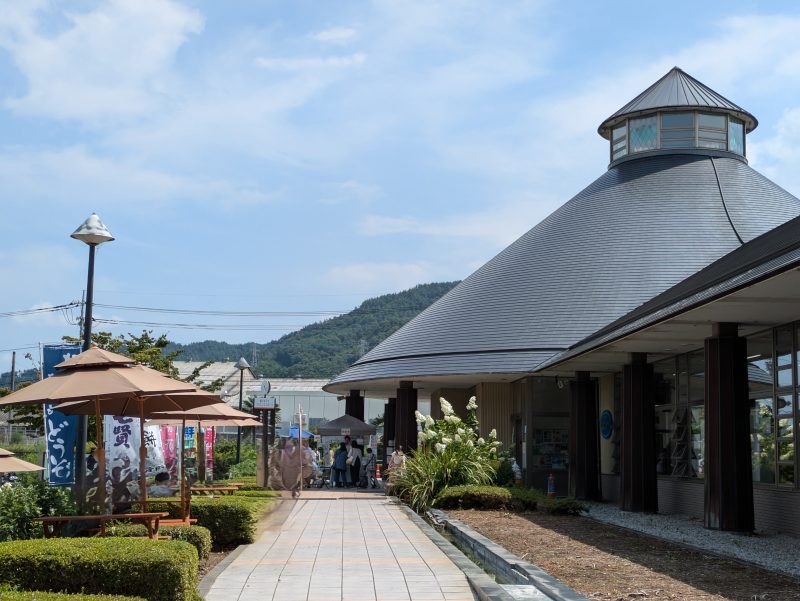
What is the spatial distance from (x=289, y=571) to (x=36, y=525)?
114 inches

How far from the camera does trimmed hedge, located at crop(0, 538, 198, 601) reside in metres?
7.73

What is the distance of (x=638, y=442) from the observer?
21188mm

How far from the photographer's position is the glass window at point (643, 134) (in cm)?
3384

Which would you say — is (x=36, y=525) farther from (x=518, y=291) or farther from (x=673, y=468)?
(x=518, y=291)

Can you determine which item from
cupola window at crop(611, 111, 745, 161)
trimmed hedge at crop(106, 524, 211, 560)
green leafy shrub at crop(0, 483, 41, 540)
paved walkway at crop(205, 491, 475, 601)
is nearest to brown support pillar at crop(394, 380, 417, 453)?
cupola window at crop(611, 111, 745, 161)

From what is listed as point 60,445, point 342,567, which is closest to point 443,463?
point 60,445

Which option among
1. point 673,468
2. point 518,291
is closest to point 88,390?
point 673,468

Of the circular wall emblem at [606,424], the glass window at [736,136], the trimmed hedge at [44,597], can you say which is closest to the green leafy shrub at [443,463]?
the circular wall emblem at [606,424]

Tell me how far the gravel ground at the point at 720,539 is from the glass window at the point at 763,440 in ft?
Result: 4.50

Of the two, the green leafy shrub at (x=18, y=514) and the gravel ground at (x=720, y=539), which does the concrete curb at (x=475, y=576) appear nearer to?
the gravel ground at (x=720, y=539)

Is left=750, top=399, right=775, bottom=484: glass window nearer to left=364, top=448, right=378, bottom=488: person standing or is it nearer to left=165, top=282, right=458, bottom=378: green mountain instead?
left=364, top=448, right=378, bottom=488: person standing

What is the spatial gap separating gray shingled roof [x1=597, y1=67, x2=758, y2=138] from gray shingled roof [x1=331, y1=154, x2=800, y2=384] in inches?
68.3

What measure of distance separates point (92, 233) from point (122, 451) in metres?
3.77

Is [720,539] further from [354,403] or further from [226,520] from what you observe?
[354,403]
